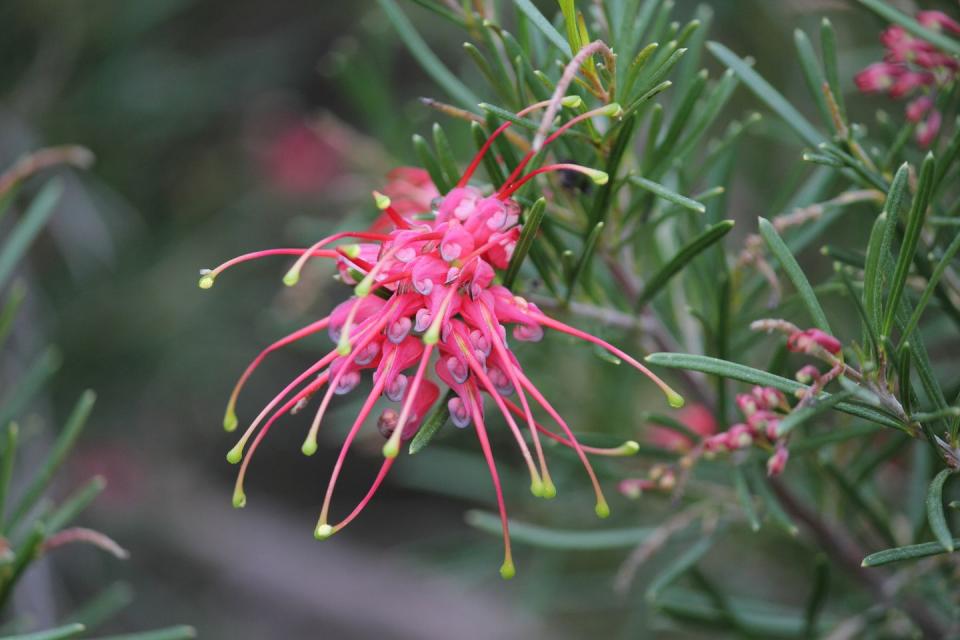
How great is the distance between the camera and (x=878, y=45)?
1.19 metres

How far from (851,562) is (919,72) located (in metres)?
0.45

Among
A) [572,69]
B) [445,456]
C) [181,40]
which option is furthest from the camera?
[181,40]

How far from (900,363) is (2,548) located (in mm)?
718

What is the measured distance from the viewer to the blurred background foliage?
4.02ft

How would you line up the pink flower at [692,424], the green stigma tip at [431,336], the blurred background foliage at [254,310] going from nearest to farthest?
the green stigma tip at [431,336] < the pink flower at [692,424] < the blurred background foliage at [254,310]

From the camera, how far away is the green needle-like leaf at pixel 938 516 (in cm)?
50

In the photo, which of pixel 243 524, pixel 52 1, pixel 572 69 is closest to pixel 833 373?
pixel 572 69

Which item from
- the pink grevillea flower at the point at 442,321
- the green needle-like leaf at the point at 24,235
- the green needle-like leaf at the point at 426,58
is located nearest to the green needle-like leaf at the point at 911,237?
the pink grevillea flower at the point at 442,321

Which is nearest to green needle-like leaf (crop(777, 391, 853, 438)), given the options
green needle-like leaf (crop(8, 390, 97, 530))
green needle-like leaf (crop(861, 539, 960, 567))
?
green needle-like leaf (crop(861, 539, 960, 567))

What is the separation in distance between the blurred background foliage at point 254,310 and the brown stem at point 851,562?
6.7 inches

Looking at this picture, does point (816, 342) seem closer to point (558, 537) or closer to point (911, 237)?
point (911, 237)

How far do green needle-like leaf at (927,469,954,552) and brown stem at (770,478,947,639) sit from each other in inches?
9.3

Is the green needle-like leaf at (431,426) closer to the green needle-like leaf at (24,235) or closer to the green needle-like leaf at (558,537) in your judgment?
the green needle-like leaf at (558,537)

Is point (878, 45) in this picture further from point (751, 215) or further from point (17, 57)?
point (17, 57)
